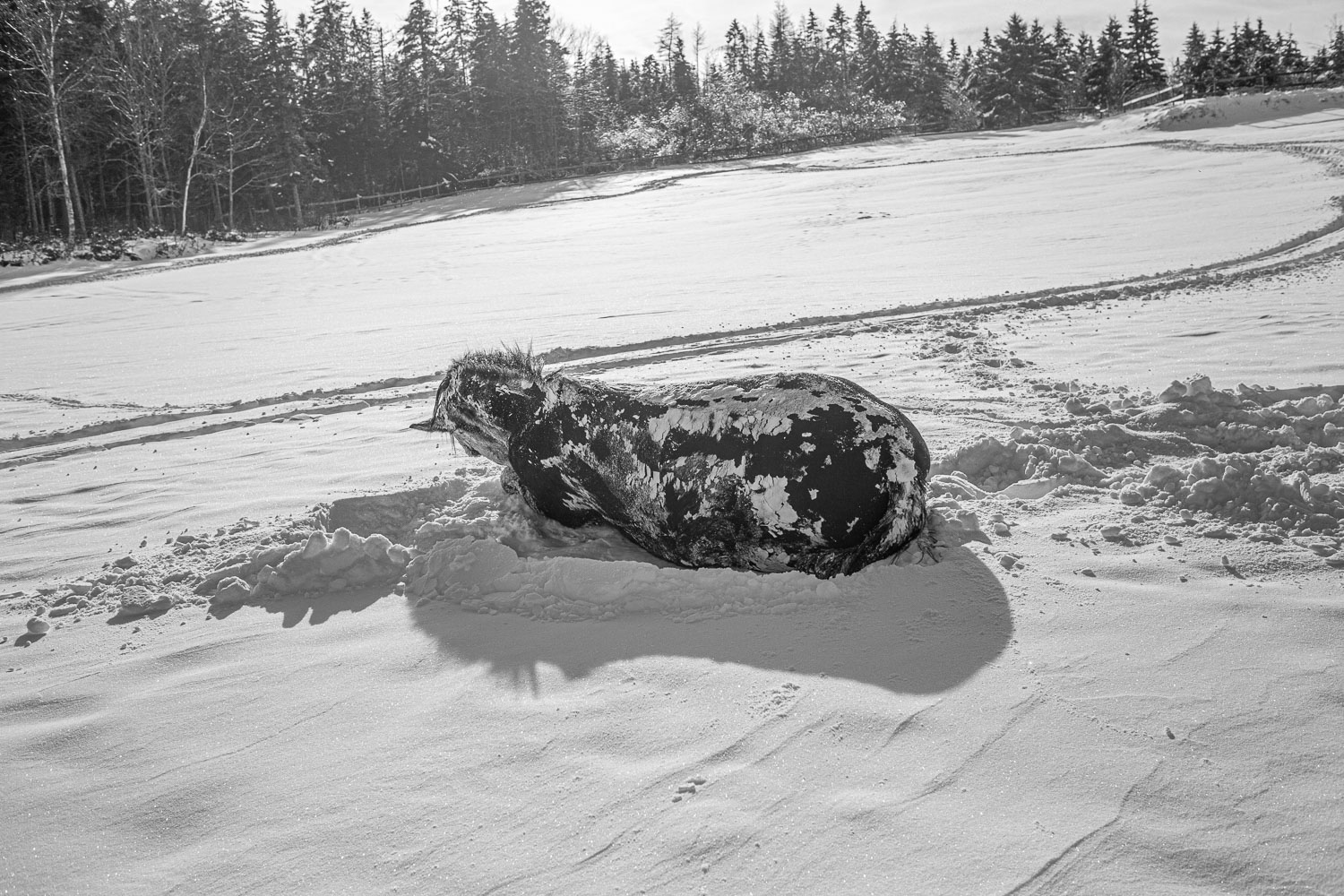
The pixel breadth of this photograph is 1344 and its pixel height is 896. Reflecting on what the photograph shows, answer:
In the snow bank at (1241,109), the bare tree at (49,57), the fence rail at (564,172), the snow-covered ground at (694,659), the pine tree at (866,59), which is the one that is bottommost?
the snow-covered ground at (694,659)

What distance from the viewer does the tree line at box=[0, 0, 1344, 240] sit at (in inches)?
1448

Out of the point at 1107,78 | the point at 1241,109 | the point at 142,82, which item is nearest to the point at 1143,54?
the point at 1107,78

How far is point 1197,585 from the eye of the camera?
130 inches

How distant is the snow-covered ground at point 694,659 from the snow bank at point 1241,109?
36823mm

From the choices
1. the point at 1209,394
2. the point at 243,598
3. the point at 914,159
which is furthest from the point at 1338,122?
the point at 243,598

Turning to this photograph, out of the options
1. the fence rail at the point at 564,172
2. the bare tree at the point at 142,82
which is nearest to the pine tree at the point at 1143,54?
the fence rail at the point at 564,172

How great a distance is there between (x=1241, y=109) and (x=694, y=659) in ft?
152

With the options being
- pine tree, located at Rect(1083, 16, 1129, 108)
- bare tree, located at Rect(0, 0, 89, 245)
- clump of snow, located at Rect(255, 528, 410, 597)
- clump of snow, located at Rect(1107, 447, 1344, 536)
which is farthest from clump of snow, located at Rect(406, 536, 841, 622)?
pine tree, located at Rect(1083, 16, 1129, 108)

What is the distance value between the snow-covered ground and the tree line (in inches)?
1309

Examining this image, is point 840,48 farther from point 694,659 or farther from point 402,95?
point 694,659

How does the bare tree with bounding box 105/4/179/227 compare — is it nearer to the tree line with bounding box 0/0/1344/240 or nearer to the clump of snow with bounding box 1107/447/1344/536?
the tree line with bounding box 0/0/1344/240

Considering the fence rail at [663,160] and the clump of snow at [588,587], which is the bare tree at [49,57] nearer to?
the fence rail at [663,160]

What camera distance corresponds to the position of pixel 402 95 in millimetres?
57500

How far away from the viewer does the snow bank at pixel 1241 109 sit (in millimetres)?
37844
